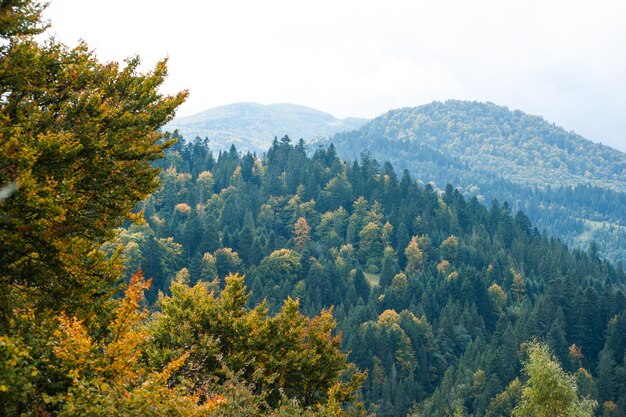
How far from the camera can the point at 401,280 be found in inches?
6240

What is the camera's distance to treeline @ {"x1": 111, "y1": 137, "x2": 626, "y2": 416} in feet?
394

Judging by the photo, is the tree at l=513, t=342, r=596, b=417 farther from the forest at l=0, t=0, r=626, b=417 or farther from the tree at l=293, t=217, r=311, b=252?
the tree at l=293, t=217, r=311, b=252

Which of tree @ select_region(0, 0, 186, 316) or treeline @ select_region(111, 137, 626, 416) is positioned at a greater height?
tree @ select_region(0, 0, 186, 316)

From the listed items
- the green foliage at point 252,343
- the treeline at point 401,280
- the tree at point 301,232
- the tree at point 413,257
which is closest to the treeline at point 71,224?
the green foliage at point 252,343

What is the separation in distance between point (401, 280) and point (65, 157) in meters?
148

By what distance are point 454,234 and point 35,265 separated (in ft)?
603

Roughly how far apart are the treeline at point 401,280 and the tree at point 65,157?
87.7 m

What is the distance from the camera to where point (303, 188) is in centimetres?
19688

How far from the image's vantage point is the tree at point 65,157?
515 inches

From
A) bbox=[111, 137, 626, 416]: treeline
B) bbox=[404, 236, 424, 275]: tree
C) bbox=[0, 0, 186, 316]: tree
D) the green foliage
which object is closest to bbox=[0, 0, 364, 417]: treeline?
bbox=[0, 0, 186, 316]: tree

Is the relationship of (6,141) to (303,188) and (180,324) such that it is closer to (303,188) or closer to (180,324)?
(180,324)

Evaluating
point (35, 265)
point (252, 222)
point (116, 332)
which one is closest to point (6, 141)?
point (35, 265)

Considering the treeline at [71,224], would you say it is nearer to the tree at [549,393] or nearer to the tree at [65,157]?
the tree at [65,157]

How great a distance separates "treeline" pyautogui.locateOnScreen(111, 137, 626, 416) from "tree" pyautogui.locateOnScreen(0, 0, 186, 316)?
3452 inches
